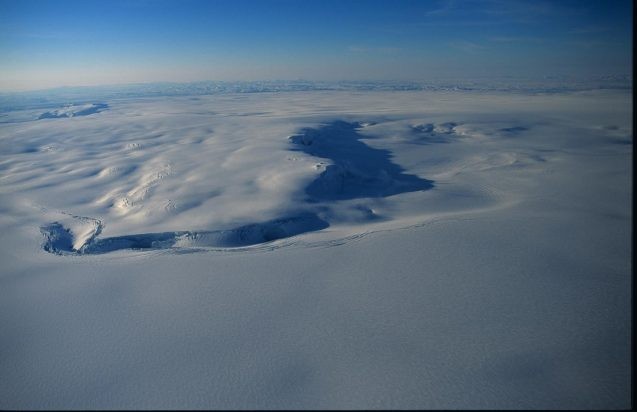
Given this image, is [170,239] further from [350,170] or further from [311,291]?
[350,170]

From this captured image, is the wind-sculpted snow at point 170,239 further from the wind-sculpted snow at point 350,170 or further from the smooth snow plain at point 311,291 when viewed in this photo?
the wind-sculpted snow at point 350,170

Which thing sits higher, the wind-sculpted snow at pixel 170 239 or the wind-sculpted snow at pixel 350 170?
the wind-sculpted snow at pixel 350 170

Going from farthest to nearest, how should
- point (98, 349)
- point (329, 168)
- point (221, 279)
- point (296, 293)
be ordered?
1. point (329, 168)
2. point (221, 279)
3. point (296, 293)
4. point (98, 349)

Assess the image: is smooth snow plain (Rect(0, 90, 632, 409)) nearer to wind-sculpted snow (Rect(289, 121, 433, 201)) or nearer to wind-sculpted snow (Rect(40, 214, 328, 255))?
wind-sculpted snow (Rect(40, 214, 328, 255))

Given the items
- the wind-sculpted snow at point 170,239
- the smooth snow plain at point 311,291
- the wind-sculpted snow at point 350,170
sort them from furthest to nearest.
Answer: the wind-sculpted snow at point 350,170, the wind-sculpted snow at point 170,239, the smooth snow plain at point 311,291

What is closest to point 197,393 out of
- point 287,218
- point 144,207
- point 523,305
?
point 523,305

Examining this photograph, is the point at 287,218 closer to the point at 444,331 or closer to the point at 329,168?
the point at 329,168

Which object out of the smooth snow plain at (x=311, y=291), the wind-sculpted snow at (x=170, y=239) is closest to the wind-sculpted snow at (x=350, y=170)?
the smooth snow plain at (x=311, y=291)

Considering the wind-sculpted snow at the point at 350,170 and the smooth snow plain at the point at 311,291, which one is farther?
the wind-sculpted snow at the point at 350,170

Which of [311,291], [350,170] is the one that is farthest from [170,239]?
[350,170]

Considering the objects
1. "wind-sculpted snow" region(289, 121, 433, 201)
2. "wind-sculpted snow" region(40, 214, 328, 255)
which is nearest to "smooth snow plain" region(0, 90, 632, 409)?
"wind-sculpted snow" region(40, 214, 328, 255)
